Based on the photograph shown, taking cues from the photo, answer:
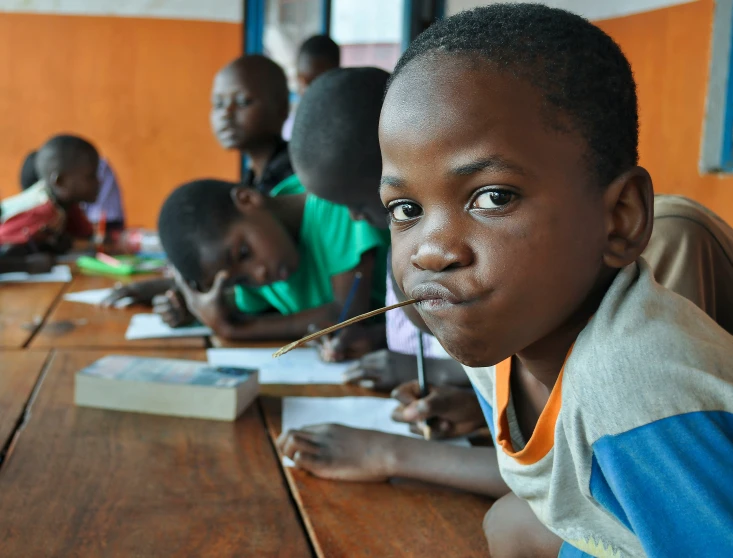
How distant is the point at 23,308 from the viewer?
6.21 ft

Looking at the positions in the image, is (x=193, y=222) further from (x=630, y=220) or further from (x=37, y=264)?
(x=630, y=220)

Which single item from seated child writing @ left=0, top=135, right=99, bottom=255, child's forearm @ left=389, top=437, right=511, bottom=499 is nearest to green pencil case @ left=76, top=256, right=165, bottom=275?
seated child writing @ left=0, top=135, right=99, bottom=255

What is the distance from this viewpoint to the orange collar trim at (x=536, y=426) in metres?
0.58

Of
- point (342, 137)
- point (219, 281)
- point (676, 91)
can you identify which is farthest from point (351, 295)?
point (676, 91)

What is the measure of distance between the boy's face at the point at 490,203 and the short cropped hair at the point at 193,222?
1.22 metres

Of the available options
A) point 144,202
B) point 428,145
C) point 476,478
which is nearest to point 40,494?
point 476,478

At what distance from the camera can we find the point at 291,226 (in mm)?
1932

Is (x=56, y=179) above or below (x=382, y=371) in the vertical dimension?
above

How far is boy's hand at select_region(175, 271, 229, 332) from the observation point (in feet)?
5.46

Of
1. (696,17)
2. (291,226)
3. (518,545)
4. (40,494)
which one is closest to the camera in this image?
(518,545)

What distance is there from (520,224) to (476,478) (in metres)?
0.43

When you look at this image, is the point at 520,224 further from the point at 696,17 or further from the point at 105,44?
the point at 105,44

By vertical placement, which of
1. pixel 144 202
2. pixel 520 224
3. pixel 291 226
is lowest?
pixel 144 202

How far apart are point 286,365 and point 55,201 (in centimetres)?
225
